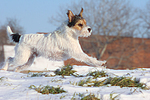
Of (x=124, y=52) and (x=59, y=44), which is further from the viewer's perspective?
(x=124, y=52)

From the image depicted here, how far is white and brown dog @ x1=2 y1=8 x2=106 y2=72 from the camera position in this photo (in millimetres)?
5469

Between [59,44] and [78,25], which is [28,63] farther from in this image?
[78,25]

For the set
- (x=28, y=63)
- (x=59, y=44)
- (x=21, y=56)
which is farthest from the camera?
(x=28, y=63)

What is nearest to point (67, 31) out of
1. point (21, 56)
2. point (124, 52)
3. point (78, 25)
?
point (78, 25)

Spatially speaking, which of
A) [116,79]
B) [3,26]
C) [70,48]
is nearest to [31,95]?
[116,79]

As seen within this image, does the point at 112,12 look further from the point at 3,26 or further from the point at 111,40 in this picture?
the point at 3,26

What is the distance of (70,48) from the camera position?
562cm

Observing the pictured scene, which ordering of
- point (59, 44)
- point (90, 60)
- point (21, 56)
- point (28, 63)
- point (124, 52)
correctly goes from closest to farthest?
point (90, 60)
point (59, 44)
point (21, 56)
point (28, 63)
point (124, 52)

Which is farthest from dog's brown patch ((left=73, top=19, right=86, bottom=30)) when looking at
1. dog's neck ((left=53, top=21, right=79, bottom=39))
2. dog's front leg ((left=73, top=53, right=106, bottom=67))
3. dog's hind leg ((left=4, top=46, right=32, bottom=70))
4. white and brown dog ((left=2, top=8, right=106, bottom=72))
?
dog's hind leg ((left=4, top=46, right=32, bottom=70))

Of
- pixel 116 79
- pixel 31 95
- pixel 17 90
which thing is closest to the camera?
pixel 31 95

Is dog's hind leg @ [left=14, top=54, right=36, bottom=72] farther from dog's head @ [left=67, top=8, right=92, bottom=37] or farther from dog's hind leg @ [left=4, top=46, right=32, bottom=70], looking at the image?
dog's head @ [left=67, top=8, right=92, bottom=37]

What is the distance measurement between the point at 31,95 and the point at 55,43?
2626mm

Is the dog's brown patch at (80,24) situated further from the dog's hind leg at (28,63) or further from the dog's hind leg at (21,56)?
the dog's hind leg at (28,63)

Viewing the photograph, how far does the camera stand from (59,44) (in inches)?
228
